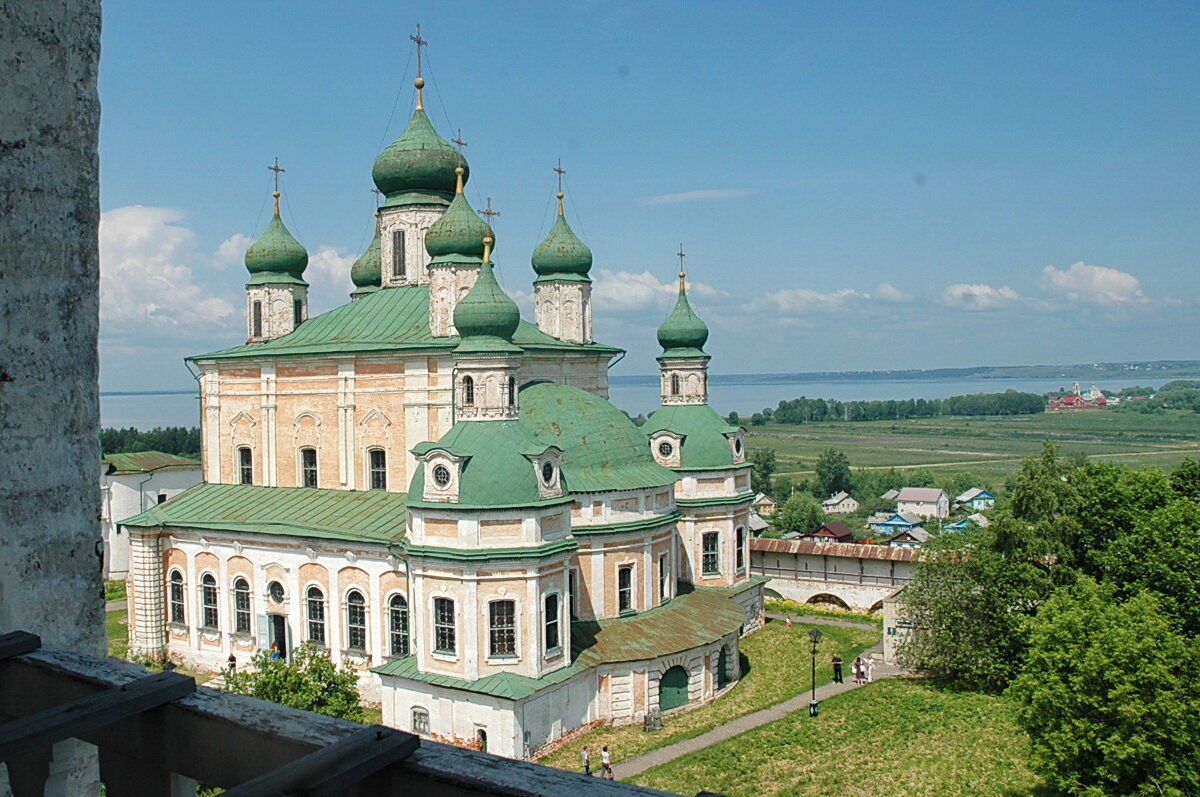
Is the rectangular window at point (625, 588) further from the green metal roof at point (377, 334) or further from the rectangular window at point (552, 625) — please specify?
the green metal roof at point (377, 334)

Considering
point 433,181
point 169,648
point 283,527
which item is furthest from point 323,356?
point 169,648

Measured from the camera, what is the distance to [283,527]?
85.4 feet

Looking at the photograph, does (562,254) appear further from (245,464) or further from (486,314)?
(245,464)

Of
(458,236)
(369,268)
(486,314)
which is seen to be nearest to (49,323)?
(486,314)

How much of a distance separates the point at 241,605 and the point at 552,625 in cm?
1054

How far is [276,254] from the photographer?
32.1 metres

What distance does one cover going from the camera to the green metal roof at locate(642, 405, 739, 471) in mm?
30719

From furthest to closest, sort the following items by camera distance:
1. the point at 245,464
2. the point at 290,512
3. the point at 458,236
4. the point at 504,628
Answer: the point at 245,464, the point at 290,512, the point at 458,236, the point at 504,628

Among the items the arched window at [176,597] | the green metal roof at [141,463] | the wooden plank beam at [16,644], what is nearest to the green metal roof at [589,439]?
the arched window at [176,597]

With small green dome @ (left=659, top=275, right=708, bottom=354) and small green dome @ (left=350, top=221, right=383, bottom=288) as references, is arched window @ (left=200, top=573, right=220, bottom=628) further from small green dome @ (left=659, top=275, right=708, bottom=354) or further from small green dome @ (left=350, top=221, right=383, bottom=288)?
small green dome @ (left=659, top=275, right=708, bottom=354)

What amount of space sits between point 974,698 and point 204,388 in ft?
79.2

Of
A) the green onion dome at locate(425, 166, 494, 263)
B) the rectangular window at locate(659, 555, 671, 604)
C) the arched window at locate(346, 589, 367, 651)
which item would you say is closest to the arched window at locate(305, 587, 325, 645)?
the arched window at locate(346, 589, 367, 651)

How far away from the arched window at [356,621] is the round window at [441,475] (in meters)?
5.34

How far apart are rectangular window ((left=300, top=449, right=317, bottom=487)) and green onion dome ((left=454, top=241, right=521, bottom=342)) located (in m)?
7.76
